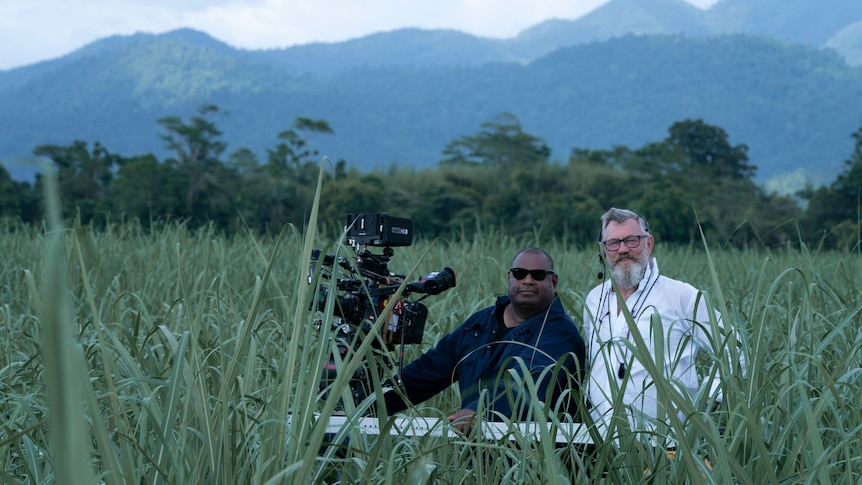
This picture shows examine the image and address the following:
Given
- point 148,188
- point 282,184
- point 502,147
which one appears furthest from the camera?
→ point 502,147

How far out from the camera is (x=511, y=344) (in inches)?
132

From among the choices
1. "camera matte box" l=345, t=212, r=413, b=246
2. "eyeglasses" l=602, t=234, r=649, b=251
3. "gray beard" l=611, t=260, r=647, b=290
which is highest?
"camera matte box" l=345, t=212, r=413, b=246

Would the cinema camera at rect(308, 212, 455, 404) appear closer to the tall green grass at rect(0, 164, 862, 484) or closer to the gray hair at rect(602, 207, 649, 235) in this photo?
the tall green grass at rect(0, 164, 862, 484)

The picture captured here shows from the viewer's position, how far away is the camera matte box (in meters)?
2.84

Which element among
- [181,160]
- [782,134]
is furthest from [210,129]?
[782,134]

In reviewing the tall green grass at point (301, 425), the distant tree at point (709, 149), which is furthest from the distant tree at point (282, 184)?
the tall green grass at point (301, 425)

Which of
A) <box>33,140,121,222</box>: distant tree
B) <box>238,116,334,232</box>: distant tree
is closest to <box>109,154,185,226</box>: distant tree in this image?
<box>238,116,334,232</box>: distant tree

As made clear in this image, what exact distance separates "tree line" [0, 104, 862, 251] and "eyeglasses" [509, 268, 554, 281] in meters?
24.0

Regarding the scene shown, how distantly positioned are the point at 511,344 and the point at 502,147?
66.1 m

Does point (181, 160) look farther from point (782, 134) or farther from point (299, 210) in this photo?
point (782, 134)

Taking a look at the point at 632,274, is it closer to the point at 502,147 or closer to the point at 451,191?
the point at 451,191

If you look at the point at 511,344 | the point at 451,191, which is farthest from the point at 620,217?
the point at 451,191

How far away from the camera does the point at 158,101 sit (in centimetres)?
19475

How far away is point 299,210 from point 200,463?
38729 mm
